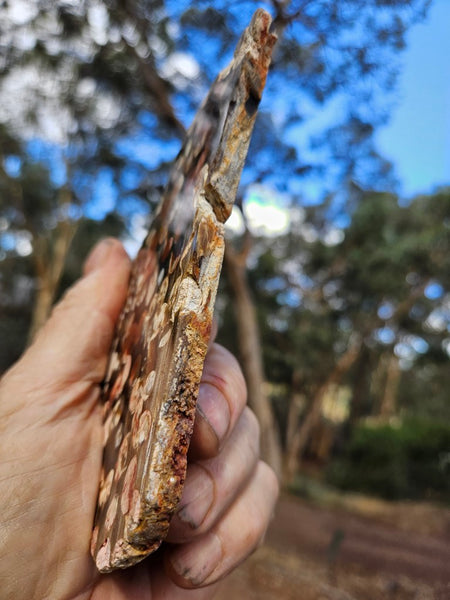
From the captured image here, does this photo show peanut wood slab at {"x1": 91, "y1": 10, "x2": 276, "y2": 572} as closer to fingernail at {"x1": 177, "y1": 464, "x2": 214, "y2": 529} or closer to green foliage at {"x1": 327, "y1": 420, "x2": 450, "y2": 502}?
fingernail at {"x1": 177, "y1": 464, "x2": 214, "y2": 529}

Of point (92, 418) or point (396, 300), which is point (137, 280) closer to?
point (92, 418)

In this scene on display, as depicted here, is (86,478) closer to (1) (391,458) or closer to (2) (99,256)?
(2) (99,256)

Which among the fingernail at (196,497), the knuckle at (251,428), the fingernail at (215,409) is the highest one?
the fingernail at (215,409)

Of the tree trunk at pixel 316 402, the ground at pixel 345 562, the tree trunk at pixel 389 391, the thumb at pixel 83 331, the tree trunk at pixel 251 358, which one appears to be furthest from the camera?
the tree trunk at pixel 389 391

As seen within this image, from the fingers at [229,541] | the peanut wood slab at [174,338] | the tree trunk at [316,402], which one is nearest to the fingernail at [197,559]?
the fingers at [229,541]

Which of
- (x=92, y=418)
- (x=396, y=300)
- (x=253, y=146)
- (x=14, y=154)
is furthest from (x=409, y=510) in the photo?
(x=14, y=154)

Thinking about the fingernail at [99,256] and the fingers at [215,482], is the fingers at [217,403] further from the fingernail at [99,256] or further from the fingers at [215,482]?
the fingernail at [99,256]

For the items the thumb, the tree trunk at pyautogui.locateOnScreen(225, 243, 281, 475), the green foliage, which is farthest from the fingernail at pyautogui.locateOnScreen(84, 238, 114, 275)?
the green foliage
